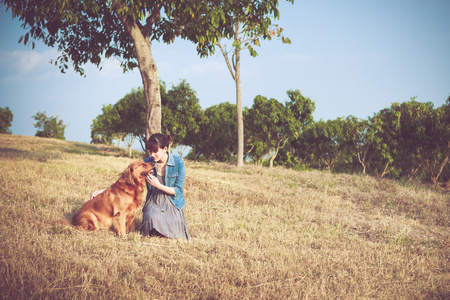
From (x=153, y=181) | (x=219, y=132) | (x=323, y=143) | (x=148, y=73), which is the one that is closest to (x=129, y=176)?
(x=153, y=181)

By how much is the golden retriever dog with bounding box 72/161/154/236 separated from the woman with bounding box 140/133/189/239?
0.77 feet

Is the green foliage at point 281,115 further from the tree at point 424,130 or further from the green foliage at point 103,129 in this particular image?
the green foliage at point 103,129

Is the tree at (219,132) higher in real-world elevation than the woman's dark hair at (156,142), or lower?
higher

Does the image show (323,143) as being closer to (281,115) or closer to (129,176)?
(281,115)

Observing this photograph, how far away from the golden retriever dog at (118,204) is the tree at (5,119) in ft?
242

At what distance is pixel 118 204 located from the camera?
4.45m

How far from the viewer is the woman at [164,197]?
461 cm

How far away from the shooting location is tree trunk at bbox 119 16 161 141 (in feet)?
26.1

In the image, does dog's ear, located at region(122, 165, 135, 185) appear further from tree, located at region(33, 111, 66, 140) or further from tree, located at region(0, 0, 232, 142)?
tree, located at region(33, 111, 66, 140)

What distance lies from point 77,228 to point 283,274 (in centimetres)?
339

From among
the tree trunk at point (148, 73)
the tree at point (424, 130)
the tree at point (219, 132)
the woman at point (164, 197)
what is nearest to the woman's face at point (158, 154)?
the woman at point (164, 197)

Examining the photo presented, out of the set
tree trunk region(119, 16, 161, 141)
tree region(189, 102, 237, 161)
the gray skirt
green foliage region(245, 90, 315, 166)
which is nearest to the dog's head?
the gray skirt

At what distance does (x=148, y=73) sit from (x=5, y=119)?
2879 inches

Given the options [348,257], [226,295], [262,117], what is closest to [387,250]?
[348,257]
